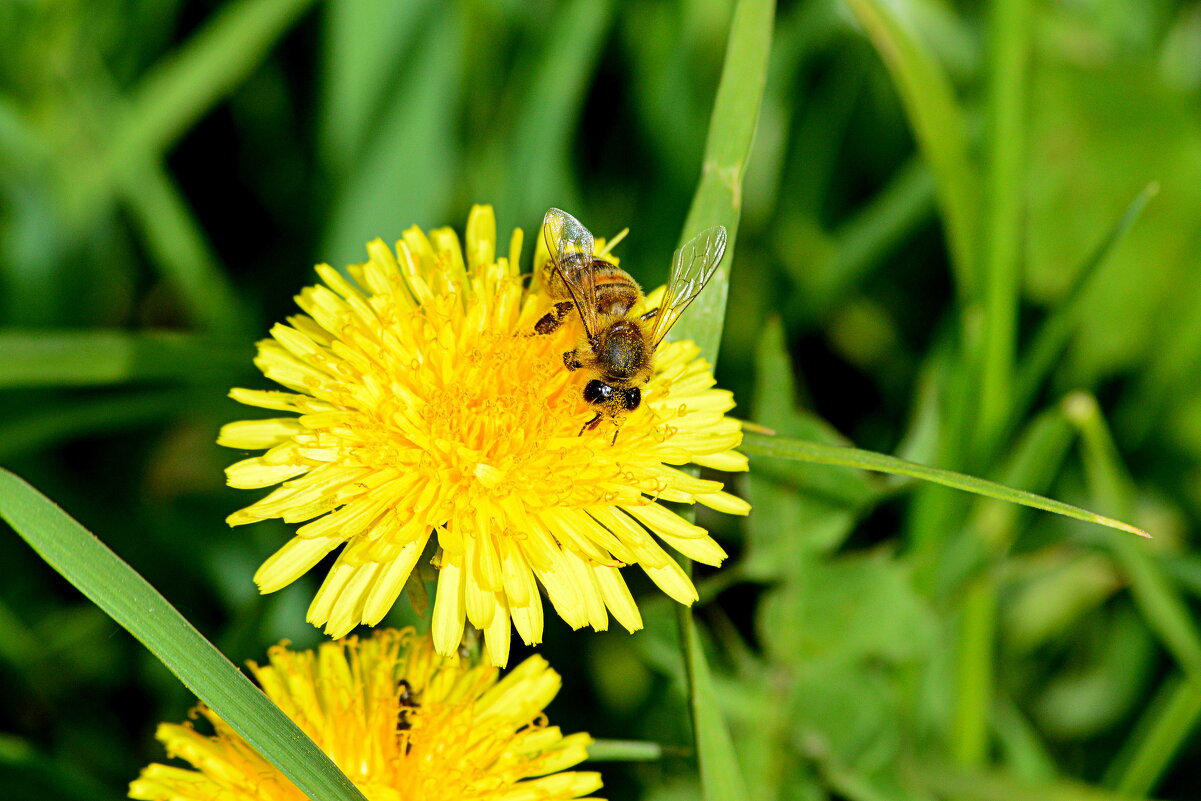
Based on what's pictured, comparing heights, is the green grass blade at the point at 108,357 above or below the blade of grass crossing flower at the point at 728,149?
above

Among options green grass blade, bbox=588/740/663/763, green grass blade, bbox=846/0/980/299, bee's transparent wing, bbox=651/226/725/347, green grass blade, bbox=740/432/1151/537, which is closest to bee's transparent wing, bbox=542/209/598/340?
bee's transparent wing, bbox=651/226/725/347

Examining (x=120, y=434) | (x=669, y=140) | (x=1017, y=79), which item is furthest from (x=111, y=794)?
(x=1017, y=79)

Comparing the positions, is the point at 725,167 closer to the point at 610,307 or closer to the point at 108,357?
the point at 610,307

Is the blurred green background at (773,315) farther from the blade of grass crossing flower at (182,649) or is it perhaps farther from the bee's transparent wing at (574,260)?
the blade of grass crossing flower at (182,649)

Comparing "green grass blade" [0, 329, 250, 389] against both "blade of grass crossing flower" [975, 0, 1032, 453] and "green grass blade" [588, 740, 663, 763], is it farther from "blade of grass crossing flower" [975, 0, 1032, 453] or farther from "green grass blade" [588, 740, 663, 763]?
"blade of grass crossing flower" [975, 0, 1032, 453]

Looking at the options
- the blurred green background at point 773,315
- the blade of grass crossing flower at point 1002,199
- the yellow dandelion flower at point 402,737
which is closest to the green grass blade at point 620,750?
the yellow dandelion flower at point 402,737

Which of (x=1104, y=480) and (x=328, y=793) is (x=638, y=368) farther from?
(x=1104, y=480)

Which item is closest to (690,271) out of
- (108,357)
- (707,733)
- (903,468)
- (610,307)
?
(610,307)
